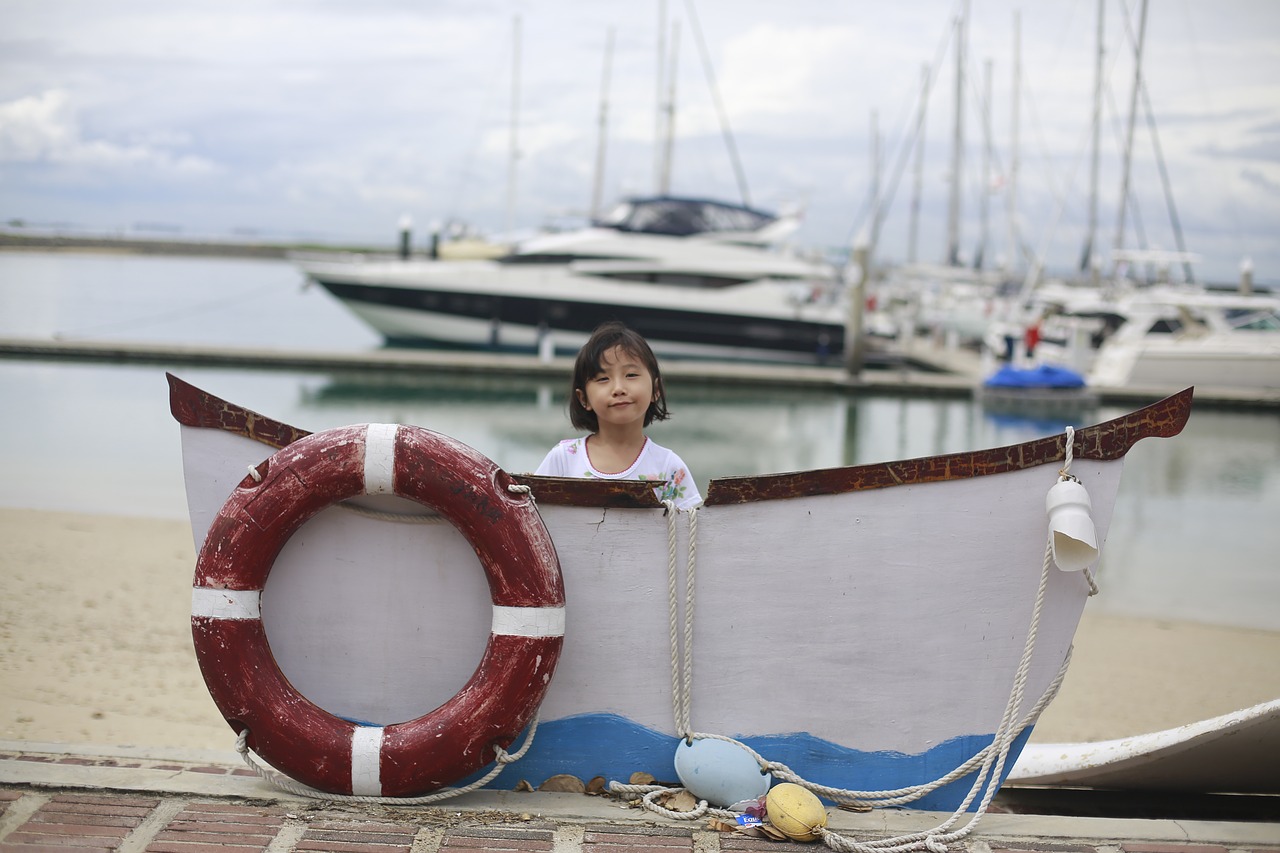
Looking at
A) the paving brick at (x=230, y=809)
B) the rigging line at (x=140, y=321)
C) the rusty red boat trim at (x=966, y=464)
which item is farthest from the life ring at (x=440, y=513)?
the rigging line at (x=140, y=321)

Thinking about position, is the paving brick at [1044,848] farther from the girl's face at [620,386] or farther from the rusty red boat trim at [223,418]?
the rusty red boat trim at [223,418]

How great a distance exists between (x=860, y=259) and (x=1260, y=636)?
1368 cm

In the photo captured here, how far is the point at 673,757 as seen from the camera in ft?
9.17

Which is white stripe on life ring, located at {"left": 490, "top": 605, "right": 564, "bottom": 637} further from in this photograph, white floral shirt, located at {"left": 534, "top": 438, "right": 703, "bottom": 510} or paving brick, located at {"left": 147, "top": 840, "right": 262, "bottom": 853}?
paving brick, located at {"left": 147, "top": 840, "right": 262, "bottom": 853}

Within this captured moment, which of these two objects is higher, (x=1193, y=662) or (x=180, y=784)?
(x=180, y=784)

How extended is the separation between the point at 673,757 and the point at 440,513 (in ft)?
2.85

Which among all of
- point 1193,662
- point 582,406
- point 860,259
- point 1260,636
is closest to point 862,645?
point 582,406

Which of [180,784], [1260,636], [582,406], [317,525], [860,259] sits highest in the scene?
[860,259]

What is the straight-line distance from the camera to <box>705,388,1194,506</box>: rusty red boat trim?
2566mm

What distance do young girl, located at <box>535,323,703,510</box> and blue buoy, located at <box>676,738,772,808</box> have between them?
61cm

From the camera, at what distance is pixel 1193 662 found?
6344 mm

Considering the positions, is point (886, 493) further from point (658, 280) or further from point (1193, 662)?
point (658, 280)

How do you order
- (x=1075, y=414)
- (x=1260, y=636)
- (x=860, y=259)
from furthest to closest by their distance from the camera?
(x=860, y=259), (x=1075, y=414), (x=1260, y=636)

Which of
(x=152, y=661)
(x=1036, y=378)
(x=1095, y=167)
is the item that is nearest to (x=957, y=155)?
(x=1095, y=167)
